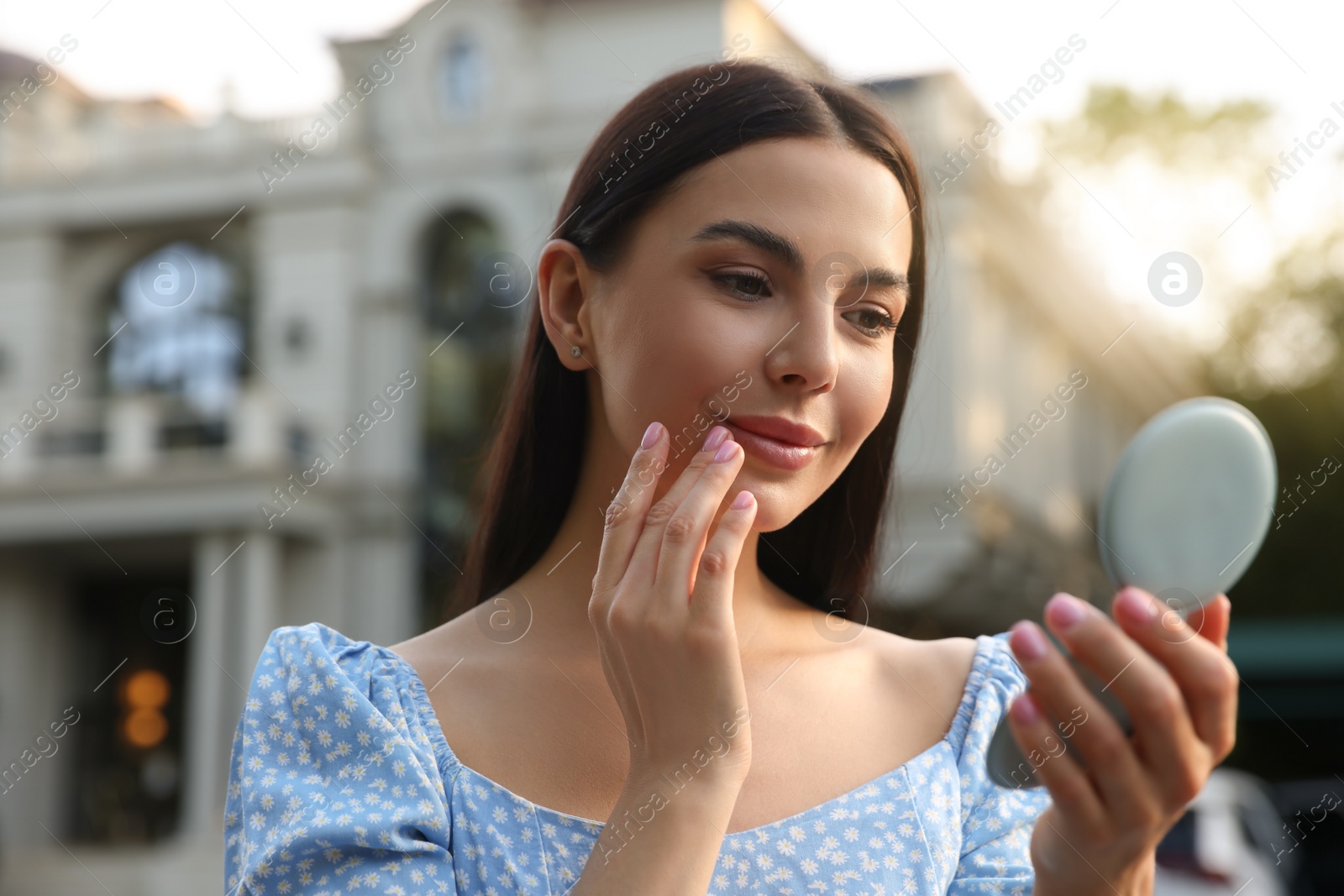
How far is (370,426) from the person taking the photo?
1652 cm

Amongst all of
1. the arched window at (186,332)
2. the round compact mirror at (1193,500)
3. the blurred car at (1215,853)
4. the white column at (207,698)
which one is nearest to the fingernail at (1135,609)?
the round compact mirror at (1193,500)

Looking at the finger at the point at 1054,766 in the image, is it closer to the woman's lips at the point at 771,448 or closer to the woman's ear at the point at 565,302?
the woman's lips at the point at 771,448

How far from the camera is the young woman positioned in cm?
138

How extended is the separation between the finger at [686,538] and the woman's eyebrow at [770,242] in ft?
1.01

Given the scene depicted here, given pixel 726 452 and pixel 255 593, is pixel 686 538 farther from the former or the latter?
pixel 255 593

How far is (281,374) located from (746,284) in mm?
15691

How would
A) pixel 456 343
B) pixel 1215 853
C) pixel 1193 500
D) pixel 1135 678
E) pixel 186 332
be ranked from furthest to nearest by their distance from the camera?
pixel 186 332 < pixel 456 343 < pixel 1215 853 < pixel 1193 500 < pixel 1135 678

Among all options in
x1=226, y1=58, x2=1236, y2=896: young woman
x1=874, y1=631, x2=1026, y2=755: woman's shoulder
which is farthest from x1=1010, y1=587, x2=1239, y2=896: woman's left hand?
x1=874, y1=631, x2=1026, y2=755: woman's shoulder

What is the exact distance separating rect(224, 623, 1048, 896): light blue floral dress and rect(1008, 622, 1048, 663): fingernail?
0.68m

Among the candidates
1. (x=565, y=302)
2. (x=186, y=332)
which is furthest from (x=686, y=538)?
(x=186, y=332)

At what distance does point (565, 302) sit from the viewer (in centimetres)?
183

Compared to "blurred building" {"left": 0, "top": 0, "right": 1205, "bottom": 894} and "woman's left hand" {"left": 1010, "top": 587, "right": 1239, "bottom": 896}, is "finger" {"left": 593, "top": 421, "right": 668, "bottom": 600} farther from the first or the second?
"blurred building" {"left": 0, "top": 0, "right": 1205, "bottom": 894}

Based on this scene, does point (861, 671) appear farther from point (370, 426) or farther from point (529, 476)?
point (370, 426)

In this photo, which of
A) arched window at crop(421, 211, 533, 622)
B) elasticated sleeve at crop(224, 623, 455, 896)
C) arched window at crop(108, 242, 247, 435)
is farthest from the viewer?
arched window at crop(108, 242, 247, 435)
